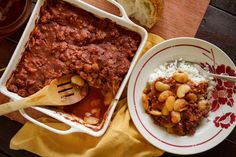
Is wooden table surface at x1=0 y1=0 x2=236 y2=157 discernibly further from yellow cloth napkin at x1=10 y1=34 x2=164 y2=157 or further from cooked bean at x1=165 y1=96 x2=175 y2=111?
cooked bean at x1=165 y1=96 x2=175 y2=111

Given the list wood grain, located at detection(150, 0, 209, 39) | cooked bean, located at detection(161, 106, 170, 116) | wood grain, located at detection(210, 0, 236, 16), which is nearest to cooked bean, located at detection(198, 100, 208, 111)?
cooked bean, located at detection(161, 106, 170, 116)

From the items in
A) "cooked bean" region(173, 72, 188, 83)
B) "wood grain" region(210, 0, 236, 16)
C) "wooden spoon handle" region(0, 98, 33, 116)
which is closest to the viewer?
"wooden spoon handle" region(0, 98, 33, 116)

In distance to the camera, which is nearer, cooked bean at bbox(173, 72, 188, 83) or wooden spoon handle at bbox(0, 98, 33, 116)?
wooden spoon handle at bbox(0, 98, 33, 116)

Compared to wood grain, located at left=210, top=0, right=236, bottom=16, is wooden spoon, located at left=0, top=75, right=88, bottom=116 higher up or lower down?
lower down

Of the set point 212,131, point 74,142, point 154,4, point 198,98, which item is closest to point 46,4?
point 154,4

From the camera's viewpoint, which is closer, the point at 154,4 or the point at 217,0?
the point at 154,4

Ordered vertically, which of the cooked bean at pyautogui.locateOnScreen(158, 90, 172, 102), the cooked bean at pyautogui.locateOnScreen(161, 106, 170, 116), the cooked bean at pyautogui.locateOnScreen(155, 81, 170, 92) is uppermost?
the cooked bean at pyautogui.locateOnScreen(155, 81, 170, 92)

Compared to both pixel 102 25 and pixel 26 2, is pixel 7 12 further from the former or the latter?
pixel 102 25
